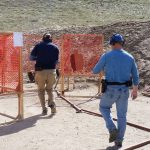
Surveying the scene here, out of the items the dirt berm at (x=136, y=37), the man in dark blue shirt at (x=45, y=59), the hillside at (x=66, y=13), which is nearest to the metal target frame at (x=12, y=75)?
the man in dark blue shirt at (x=45, y=59)

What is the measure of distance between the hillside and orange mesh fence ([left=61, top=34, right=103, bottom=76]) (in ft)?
55.8

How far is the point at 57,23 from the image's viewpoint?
3678 centimetres

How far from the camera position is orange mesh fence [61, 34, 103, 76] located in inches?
661

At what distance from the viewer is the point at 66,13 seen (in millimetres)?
41156

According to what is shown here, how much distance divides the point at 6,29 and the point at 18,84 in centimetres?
2286

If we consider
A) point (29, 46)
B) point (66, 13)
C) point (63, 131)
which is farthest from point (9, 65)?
point (66, 13)

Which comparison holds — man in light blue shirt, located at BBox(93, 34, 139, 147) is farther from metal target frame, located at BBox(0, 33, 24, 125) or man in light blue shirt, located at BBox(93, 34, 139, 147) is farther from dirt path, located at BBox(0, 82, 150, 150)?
metal target frame, located at BBox(0, 33, 24, 125)

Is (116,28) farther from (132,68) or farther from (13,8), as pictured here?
(13,8)

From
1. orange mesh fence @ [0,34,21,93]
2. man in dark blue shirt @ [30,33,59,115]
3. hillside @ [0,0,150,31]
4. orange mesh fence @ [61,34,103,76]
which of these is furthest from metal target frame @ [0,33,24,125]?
A: hillside @ [0,0,150,31]

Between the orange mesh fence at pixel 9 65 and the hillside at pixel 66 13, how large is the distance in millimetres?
21019

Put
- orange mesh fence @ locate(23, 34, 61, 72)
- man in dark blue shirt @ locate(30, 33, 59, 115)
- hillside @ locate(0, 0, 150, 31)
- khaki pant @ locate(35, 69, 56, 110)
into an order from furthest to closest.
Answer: hillside @ locate(0, 0, 150, 31), orange mesh fence @ locate(23, 34, 61, 72), khaki pant @ locate(35, 69, 56, 110), man in dark blue shirt @ locate(30, 33, 59, 115)

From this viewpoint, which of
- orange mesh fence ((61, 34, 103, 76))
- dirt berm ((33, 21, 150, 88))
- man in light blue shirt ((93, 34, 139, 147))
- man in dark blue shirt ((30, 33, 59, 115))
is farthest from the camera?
dirt berm ((33, 21, 150, 88))

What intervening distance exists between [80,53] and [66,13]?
80.0 ft

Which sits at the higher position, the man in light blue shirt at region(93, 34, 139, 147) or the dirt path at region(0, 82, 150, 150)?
the man in light blue shirt at region(93, 34, 139, 147)
